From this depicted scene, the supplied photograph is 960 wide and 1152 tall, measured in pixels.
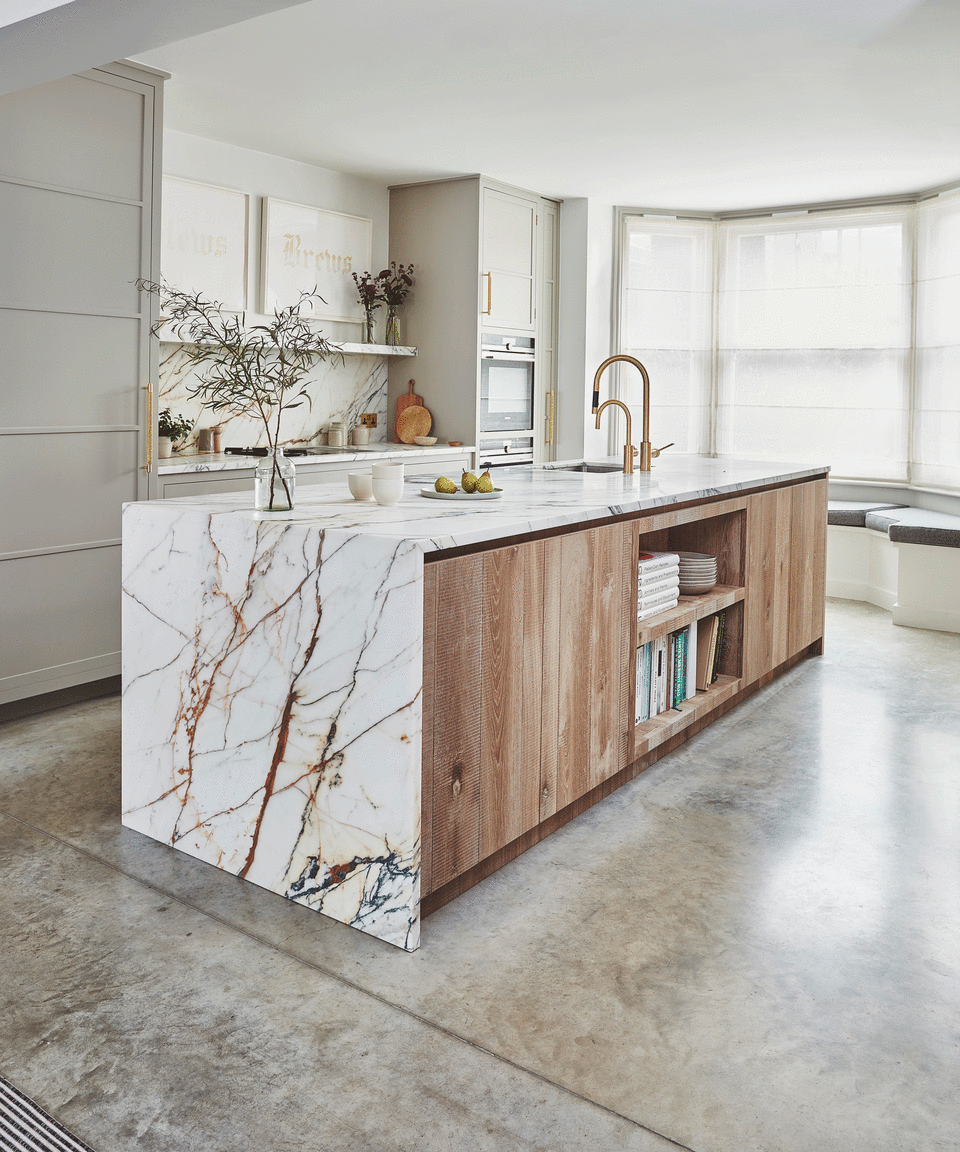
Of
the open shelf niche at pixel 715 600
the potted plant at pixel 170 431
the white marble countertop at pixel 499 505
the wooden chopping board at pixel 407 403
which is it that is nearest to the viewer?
the white marble countertop at pixel 499 505

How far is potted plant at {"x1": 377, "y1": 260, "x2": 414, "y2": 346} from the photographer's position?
6.00 m

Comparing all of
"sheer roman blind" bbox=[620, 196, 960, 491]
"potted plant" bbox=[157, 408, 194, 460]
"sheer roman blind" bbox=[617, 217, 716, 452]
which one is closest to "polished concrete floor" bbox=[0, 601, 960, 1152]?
"potted plant" bbox=[157, 408, 194, 460]

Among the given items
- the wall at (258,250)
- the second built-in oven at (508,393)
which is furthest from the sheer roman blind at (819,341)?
the wall at (258,250)

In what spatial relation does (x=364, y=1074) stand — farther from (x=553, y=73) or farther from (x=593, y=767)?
(x=553, y=73)

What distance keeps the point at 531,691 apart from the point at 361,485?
0.75 m

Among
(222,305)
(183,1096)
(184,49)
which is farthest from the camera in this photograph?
(222,305)

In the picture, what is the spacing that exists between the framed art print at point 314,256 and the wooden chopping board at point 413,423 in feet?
2.00

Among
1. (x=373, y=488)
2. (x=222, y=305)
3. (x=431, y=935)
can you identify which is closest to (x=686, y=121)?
(x=222, y=305)

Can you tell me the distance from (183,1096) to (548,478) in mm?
2531

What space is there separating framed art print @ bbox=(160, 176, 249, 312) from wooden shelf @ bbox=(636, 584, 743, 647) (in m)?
2.80

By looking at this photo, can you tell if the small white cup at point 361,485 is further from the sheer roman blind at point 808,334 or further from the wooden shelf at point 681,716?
the sheer roman blind at point 808,334

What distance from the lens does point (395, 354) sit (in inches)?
236

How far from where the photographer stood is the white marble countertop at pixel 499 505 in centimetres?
226

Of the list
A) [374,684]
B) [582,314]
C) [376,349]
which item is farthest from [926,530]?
[374,684]
